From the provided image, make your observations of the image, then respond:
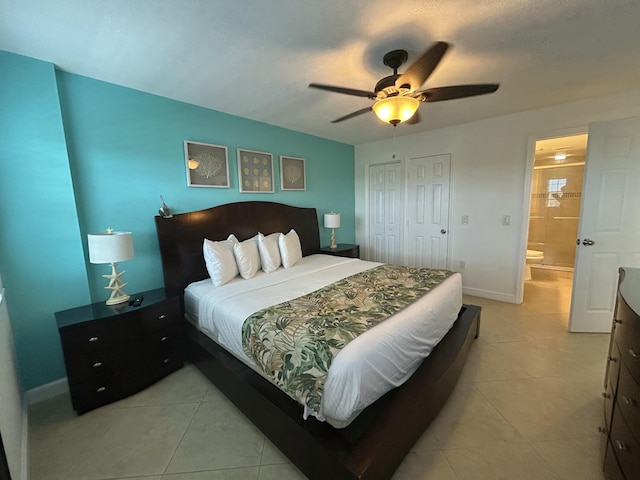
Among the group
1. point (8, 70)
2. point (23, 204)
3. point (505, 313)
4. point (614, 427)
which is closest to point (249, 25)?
point (8, 70)

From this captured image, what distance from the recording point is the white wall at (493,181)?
3.06 meters

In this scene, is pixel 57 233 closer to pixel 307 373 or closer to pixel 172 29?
pixel 172 29

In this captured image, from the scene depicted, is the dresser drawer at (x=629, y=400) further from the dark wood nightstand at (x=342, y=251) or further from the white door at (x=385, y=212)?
the white door at (x=385, y=212)

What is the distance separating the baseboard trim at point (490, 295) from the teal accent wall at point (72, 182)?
3.74m

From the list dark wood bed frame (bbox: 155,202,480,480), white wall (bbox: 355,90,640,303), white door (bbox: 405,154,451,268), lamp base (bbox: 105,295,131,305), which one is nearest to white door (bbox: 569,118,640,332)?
white wall (bbox: 355,90,640,303)

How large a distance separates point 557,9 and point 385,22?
3.11ft

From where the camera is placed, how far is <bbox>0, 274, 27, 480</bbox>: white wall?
1.16 meters

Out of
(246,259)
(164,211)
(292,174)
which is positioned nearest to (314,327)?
(246,259)

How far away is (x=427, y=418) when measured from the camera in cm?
154

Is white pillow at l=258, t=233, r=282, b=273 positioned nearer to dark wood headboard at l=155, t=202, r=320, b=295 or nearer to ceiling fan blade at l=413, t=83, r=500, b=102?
dark wood headboard at l=155, t=202, r=320, b=295

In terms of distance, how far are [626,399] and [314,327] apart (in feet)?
4.74

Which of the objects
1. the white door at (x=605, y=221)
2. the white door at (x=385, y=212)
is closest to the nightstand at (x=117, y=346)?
the white door at (x=385, y=212)

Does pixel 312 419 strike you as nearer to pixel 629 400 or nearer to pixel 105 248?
pixel 629 400

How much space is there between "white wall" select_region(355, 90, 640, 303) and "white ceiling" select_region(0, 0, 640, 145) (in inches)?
21.6
